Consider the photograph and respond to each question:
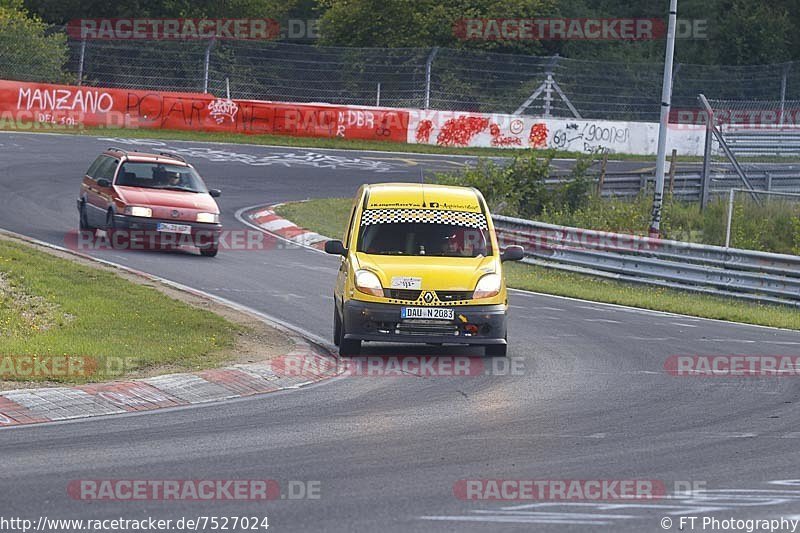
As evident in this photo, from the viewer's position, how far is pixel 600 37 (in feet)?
189

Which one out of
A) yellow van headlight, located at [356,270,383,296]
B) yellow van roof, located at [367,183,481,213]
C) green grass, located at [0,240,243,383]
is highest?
yellow van roof, located at [367,183,481,213]

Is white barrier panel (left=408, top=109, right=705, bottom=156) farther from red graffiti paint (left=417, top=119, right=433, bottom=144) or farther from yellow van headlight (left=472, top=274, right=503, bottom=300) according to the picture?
yellow van headlight (left=472, top=274, right=503, bottom=300)

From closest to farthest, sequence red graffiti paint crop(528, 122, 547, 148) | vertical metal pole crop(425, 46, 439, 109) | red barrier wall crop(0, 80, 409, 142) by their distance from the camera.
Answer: red barrier wall crop(0, 80, 409, 142) < vertical metal pole crop(425, 46, 439, 109) < red graffiti paint crop(528, 122, 547, 148)

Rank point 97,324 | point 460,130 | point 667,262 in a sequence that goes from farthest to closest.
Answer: point 460,130, point 667,262, point 97,324

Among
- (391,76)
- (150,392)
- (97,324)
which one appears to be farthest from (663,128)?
(391,76)

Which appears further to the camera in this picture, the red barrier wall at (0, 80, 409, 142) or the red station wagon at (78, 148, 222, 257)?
the red barrier wall at (0, 80, 409, 142)

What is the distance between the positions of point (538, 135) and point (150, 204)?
919 inches

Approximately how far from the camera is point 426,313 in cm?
1357

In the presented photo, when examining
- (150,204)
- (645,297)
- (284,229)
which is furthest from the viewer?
(284,229)

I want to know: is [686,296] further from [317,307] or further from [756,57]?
[756,57]

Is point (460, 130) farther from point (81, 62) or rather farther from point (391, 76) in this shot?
point (81, 62)

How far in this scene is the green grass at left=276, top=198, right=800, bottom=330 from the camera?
19.8m

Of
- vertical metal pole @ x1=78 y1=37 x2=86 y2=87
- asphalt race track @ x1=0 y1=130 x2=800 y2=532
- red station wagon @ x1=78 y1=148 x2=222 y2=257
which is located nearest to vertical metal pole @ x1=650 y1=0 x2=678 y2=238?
asphalt race track @ x1=0 y1=130 x2=800 y2=532

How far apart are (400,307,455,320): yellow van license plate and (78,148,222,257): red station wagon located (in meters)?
9.16
